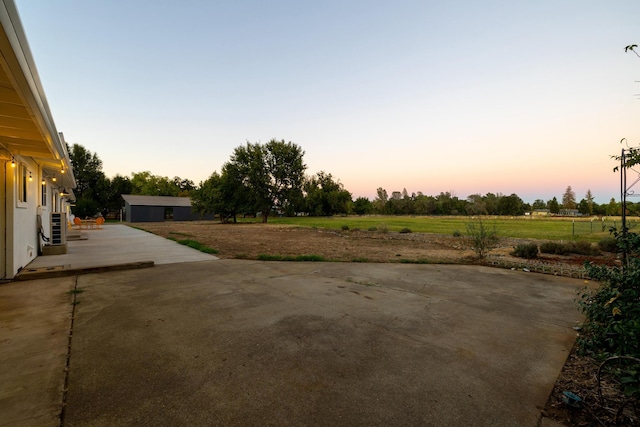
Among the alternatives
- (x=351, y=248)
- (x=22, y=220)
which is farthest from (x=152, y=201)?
(x=351, y=248)

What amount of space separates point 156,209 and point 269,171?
55.7ft

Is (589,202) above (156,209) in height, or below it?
above

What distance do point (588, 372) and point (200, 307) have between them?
464 centimetres

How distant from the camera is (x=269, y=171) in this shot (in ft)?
127

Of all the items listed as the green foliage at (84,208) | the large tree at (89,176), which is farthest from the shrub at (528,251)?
the large tree at (89,176)

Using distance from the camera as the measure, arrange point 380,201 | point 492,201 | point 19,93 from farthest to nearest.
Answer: point 380,201 → point 492,201 → point 19,93

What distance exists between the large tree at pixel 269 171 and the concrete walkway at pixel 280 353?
3301 cm

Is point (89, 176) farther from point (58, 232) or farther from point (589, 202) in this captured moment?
point (589, 202)

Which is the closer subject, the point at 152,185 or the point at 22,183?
the point at 22,183

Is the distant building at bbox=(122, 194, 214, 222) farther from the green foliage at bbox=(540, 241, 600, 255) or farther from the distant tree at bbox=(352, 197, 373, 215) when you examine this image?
the distant tree at bbox=(352, 197, 373, 215)

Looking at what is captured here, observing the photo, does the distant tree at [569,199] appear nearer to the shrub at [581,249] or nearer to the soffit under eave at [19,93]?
the shrub at [581,249]

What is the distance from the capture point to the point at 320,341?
301 centimetres

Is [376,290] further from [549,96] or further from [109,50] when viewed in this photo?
[109,50]

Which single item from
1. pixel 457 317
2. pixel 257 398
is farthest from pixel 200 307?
pixel 457 317
